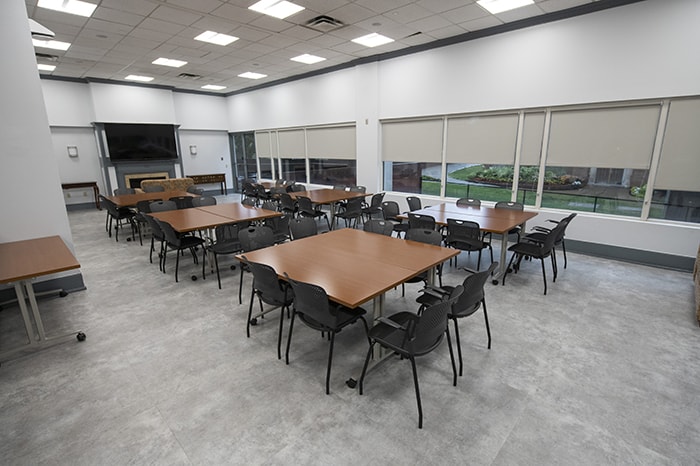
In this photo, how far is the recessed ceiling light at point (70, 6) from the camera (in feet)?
15.2

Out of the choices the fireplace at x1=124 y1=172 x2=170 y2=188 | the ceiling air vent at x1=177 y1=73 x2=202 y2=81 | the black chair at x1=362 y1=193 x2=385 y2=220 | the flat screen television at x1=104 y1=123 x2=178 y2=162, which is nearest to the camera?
the black chair at x1=362 y1=193 x2=385 y2=220

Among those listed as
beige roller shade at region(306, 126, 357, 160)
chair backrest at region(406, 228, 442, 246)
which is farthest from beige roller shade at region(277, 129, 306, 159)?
chair backrest at region(406, 228, 442, 246)

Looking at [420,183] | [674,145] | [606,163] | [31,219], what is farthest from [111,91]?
[674,145]

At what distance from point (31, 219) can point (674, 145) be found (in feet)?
26.4

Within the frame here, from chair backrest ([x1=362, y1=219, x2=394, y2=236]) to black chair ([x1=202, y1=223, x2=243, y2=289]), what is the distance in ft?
5.18

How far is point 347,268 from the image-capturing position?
2748mm

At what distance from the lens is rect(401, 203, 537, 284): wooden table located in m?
4.15

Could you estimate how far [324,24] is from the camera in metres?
5.45

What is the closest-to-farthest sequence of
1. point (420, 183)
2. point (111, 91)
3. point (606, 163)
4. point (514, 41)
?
point (606, 163) → point (514, 41) → point (420, 183) → point (111, 91)

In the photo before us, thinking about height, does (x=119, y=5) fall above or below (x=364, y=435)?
above

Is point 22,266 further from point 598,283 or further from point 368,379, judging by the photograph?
point 598,283

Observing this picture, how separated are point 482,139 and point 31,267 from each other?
255 inches

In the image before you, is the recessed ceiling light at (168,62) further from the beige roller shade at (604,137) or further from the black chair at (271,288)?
the beige roller shade at (604,137)

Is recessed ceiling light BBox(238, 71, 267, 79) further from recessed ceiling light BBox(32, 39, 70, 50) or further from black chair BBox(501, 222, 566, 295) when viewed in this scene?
black chair BBox(501, 222, 566, 295)
